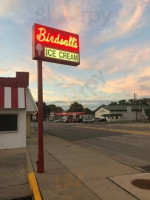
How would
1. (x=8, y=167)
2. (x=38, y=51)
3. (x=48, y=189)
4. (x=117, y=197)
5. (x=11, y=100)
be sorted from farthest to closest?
1. (x=11, y=100)
2. (x=8, y=167)
3. (x=38, y=51)
4. (x=48, y=189)
5. (x=117, y=197)

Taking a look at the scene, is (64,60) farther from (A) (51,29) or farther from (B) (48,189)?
(B) (48,189)

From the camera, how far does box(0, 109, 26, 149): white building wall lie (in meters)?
15.1

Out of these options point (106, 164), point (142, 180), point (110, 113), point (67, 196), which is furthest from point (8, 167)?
point (110, 113)

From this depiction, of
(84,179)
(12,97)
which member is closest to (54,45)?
(84,179)

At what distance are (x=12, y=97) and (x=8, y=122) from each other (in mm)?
1621

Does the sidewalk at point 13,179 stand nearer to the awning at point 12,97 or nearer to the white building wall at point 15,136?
the white building wall at point 15,136

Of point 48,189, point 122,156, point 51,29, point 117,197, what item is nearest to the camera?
point 117,197

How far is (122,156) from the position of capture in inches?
466

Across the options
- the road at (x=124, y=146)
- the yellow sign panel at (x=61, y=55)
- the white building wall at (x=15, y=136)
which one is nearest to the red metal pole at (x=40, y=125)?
the yellow sign panel at (x=61, y=55)

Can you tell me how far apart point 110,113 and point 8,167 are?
3435 inches

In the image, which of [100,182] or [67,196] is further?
[100,182]

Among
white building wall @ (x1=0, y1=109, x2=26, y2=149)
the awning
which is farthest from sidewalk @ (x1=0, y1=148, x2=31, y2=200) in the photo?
the awning

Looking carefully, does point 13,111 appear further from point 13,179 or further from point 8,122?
point 13,179

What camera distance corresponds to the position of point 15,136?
1551cm
